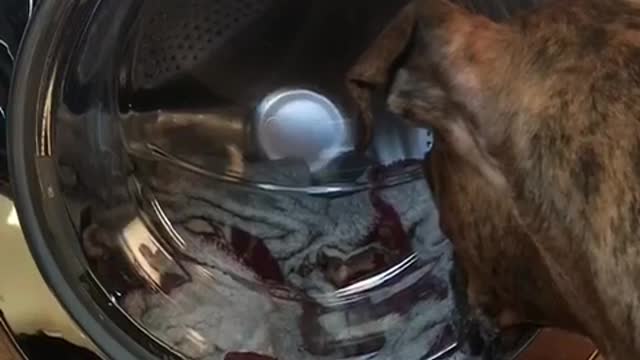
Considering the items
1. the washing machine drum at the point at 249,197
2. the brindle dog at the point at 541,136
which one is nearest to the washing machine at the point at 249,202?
the washing machine drum at the point at 249,197

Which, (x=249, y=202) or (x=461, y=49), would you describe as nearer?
(x=461, y=49)

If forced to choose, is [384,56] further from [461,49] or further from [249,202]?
[249,202]

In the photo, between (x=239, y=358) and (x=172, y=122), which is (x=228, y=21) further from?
(x=239, y=358)

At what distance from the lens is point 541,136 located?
3.76 feet

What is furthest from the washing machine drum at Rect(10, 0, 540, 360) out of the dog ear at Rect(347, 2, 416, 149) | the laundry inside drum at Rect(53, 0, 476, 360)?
the dog ear at Rect(347, 2, 416, 149)

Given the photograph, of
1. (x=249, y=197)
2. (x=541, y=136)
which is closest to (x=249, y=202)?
(x=249, y=197)

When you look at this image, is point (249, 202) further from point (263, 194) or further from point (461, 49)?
point (461, 49)

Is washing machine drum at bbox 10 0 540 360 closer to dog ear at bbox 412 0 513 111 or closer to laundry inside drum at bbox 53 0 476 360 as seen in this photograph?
laundry inside drum at bbox 53 0 476 360

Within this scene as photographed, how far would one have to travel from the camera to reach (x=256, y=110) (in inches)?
65.4

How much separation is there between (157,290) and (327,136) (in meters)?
0.26

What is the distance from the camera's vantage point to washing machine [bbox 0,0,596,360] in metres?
1.52

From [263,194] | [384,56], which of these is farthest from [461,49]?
[263,194]

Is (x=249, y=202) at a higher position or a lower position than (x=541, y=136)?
lower

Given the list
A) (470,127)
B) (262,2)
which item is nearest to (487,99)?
(470,127)
